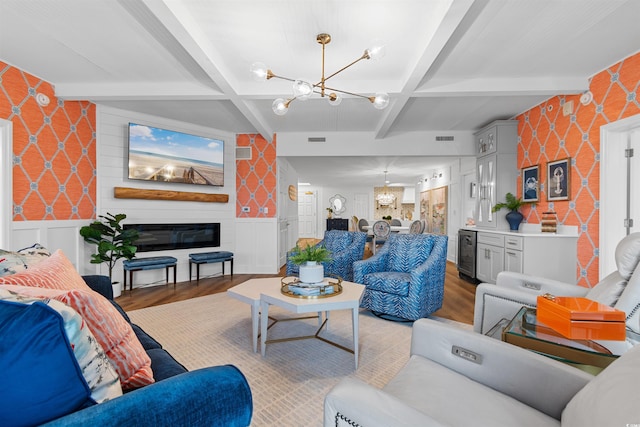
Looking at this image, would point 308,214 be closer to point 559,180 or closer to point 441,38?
point 559,180

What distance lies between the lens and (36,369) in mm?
617

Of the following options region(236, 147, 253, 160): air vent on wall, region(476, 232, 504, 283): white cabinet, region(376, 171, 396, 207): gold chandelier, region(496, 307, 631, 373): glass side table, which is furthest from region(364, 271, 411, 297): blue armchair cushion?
region(376, 171, 396, 207): gold chandelier

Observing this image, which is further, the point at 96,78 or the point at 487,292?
the point at 96,78

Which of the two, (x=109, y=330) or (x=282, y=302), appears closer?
(x=109, y=330)

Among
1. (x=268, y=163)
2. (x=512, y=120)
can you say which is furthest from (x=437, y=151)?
(x=268, y=163)

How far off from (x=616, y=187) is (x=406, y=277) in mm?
2438

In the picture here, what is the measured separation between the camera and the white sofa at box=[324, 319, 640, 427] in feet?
2.01

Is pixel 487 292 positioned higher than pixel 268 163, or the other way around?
pixel 268 163

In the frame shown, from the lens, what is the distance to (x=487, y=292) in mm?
1890

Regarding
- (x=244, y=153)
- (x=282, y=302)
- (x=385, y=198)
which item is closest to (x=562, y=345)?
(x=282, y=302)

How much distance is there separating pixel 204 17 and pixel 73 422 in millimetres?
2553

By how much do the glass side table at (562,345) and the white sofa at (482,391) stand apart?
28 cm

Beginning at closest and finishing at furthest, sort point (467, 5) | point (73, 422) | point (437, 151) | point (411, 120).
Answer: point (73, 422) < point (467, 5) < point (411, 120) < point (437, 151)

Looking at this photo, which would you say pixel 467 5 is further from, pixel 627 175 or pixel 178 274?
pixel 178 274
